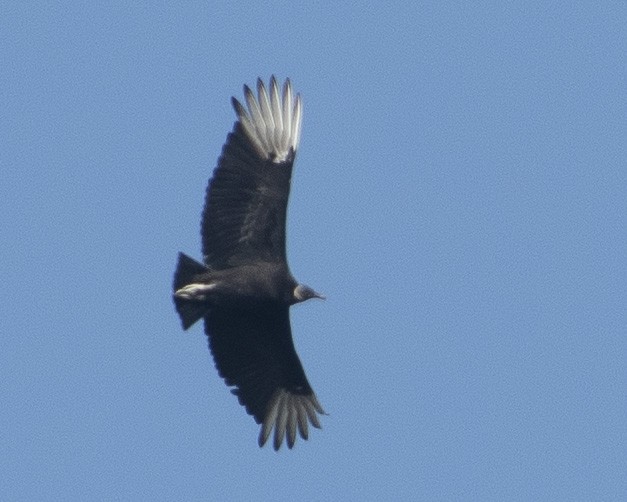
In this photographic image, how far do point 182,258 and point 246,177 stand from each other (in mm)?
1124

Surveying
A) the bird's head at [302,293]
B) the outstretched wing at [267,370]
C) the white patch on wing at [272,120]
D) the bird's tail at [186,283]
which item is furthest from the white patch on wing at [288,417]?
the white patch on wing at [272,120]

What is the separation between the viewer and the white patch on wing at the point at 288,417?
53.8 ft

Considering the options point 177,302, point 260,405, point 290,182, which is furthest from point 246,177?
point 260,405

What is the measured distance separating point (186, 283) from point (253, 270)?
75cm

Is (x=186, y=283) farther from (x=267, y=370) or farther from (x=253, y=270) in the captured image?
(x=267, y=370)

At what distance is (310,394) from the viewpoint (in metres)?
16.6

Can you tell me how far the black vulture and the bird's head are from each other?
1cm

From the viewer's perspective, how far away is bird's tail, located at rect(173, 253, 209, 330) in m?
15.2

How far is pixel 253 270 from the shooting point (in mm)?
15609

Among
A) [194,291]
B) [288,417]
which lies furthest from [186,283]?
[288,417]

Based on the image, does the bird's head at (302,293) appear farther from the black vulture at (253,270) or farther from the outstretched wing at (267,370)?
the outstretched wing at (267,370)

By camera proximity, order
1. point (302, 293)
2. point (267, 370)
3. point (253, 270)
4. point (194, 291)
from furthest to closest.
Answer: point (267, 370) → point (302, 293) → point (253, 270) → point (194, 291)

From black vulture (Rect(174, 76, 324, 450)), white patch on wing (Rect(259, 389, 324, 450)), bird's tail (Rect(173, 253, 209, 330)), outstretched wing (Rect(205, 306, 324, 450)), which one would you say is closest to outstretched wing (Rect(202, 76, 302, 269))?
black vulture (Rect(174, 76, 324, 450))

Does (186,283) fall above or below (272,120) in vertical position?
below
